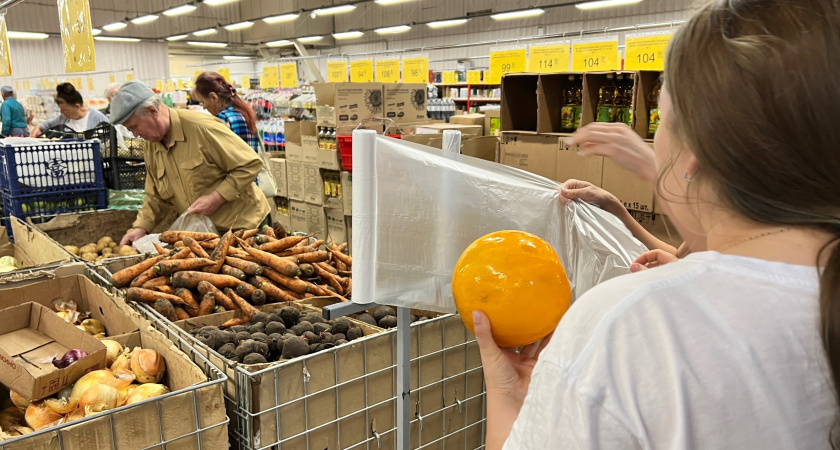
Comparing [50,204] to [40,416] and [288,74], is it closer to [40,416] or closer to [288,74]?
[40,416]

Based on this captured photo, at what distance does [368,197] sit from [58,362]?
3.62 ft

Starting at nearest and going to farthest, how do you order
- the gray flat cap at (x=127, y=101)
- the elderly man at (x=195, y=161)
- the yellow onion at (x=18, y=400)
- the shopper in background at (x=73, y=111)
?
the yellow onion at (x=18, y=400) < the gray flat cap at (x=127, y=101) < the elderly man at (x=195, y=161) < the shopper in background at (x=73, y=111)

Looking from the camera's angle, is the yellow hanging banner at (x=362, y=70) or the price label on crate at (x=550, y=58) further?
the yellow hanging banner at (x=362, y=70)

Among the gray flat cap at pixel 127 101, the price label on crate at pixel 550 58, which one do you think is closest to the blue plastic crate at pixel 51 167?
the gray flat cap at pixel 127 101

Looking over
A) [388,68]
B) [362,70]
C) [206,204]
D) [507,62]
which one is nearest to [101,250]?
[206,204]

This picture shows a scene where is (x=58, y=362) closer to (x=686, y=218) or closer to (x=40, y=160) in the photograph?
(x=686, y=218)

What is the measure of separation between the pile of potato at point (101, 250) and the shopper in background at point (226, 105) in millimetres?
1190

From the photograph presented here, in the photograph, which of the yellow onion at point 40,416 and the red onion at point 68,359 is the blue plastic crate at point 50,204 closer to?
the red onion at point 68,359

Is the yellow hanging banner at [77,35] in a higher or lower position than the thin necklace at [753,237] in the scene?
higher

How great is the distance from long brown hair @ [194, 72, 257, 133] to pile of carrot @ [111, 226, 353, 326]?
185cm

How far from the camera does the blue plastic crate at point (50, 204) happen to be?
3.24m

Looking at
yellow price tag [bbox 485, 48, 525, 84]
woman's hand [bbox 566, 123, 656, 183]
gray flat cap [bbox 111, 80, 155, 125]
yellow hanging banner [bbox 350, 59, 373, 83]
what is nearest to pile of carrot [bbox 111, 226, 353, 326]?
gray flat cap [bbox 111, 80, 155, 125]

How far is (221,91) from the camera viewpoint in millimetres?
4234

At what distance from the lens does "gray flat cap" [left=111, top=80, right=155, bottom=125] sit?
9.31ft
